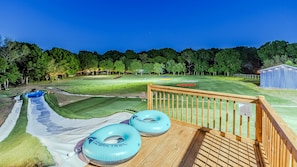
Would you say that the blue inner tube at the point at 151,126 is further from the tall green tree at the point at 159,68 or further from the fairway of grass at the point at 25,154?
the tall green tree at the point at 159,68

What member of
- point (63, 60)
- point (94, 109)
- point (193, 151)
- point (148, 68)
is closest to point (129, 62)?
point (148, 68)

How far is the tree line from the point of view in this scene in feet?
66.0

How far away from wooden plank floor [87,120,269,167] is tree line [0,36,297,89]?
71.0 ft

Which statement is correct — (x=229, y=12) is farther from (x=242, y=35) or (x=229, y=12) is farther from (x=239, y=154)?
(x=239, y=154)

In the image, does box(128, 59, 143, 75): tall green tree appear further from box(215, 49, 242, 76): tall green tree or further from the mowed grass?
the mowed grass

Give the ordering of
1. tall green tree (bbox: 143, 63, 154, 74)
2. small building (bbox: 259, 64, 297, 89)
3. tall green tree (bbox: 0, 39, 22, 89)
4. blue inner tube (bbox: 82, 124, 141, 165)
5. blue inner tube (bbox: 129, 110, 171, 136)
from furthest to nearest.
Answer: tall green tree (bbox: 143, 63, 154, 74) < tall green tree (bbox: 0, 39, 22, 89) < small building (bbox: 259, 64, 297, 89) < blue inner tube (bbox: 129, 110, 171, 136) < blue inner tube (bbox: 82, 124, 141, 165)

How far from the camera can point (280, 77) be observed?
1470cm

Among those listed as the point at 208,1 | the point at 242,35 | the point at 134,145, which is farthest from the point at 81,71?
the point at 242,35

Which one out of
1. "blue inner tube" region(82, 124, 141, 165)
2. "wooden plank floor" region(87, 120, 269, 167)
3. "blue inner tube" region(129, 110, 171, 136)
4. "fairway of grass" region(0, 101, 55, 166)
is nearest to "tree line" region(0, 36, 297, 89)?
"fairway of grass" region(0, 101, 55, 166)

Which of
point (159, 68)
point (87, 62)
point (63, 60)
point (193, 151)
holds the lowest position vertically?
point (193, 151)

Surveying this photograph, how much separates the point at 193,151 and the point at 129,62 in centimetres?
4528

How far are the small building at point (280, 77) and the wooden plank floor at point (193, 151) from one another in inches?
607

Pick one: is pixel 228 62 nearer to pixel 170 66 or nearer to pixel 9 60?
pixel 170 66

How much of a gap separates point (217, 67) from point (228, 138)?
3551cm
